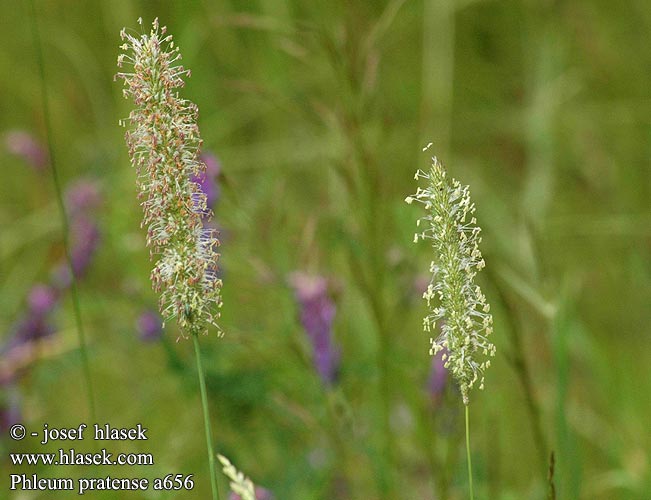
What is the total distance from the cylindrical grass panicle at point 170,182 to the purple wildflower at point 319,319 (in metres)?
0.54

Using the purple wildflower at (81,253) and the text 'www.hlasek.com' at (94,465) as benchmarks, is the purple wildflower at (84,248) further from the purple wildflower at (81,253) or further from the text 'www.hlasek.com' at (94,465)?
the text 'www.hlasek.com' at (94,465)

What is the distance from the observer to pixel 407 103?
2.27m

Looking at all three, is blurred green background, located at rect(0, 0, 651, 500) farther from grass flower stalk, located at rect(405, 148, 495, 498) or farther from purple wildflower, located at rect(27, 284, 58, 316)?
grass flower stalk, located at rect(405, 148, 495, 498)

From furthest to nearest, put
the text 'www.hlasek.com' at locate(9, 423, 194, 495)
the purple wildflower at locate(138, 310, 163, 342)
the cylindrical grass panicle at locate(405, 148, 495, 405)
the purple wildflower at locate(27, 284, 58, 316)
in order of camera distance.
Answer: the purple wildflower at locate(27, 284, 58, 316)
the purple wildflower at locate(138, 310, 163, 342)
the text 'www.hlasek.com' at locate(9, 423, 194, 495)
the cylindrical grass panicle at locate(405, 148, 495, 405)

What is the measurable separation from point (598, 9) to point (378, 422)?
1541 mm

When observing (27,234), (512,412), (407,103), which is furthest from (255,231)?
(407,103)

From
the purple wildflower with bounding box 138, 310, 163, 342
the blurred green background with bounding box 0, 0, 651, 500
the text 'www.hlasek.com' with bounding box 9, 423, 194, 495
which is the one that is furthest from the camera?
the purple wildflower with bounding box 138, 310, 163, 342

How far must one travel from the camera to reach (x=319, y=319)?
106cm

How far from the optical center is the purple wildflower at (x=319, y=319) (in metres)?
1.04

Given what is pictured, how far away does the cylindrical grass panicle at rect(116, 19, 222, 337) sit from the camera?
1.58 feet

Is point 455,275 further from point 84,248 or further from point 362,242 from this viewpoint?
point 84,248
